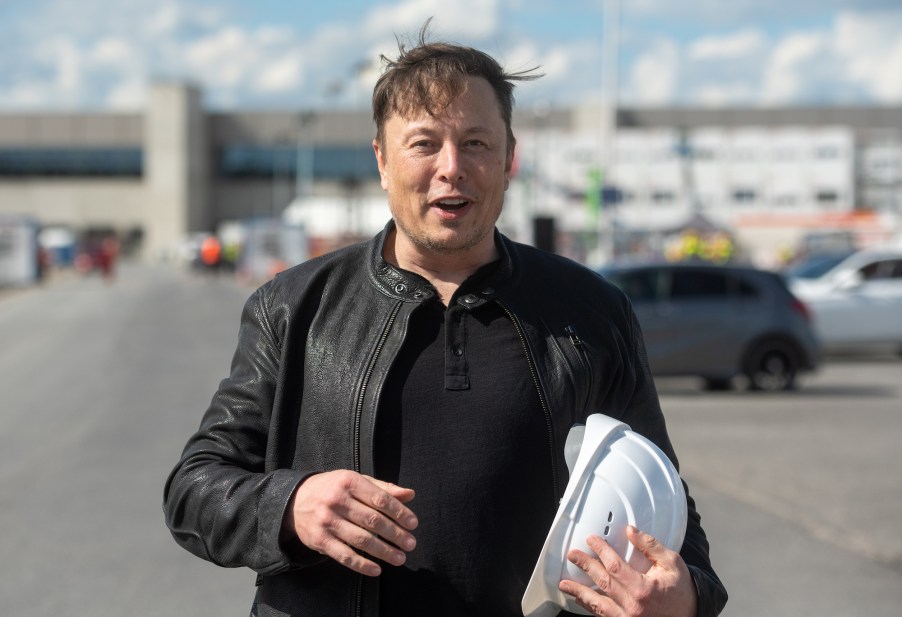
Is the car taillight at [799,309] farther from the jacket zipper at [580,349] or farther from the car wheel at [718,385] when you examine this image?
the jacket zipper at [580,349]

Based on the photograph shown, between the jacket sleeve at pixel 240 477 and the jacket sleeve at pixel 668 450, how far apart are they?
0.67m

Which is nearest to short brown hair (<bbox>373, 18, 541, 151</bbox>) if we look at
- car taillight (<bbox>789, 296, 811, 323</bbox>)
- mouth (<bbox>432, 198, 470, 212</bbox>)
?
mouth (<bbox>432, 198, 470, 212</bbox>)

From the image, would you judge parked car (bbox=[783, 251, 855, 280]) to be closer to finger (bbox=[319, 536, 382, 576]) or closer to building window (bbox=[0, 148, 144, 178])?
finger (bbox=[319, 536, 382, 576])

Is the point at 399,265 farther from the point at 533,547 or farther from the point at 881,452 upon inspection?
the point at 881,452

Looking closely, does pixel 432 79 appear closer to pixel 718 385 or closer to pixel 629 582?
pixel 629 582

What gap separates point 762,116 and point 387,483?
103298mm

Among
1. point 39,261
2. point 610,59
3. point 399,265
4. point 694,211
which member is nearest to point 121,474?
point 399,265

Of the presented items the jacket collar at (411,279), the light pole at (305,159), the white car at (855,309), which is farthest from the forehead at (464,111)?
the light pole at (305,159)

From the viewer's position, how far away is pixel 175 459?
10.6 m

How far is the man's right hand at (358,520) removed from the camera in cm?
214

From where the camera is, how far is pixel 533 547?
2.39m

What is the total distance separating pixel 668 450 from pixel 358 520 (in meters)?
0.67

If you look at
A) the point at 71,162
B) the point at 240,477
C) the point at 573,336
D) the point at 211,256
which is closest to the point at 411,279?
the point at 573,336

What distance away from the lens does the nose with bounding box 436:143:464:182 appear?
8.01 feet
